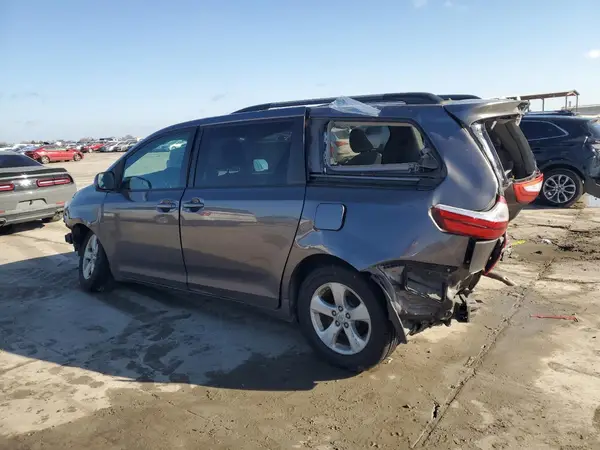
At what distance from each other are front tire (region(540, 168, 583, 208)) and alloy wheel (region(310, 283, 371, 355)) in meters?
8.15

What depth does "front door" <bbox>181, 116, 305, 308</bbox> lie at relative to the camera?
3.97m

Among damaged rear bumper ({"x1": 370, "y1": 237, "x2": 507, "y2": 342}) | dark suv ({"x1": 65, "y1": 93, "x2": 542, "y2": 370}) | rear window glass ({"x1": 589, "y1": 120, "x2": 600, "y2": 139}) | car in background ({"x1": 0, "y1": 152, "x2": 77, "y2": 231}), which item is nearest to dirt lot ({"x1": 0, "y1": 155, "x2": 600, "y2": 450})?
dark suv ({"x1": 65, "y1": 93, "x2": 542, "y2": 370})

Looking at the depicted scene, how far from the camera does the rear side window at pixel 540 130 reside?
10.4 meters

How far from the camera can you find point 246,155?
4367mm

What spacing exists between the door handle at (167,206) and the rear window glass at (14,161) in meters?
6.37

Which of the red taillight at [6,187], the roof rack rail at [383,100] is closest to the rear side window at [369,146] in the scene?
the roof rack rail at [383,100]

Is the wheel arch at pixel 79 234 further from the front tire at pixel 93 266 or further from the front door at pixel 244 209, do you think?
the front door at pixel 244 209

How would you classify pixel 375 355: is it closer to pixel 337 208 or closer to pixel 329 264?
pixel 329 264

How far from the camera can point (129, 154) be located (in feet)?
17.5

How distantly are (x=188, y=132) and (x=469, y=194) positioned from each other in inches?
105

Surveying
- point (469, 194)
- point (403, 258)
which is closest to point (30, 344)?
point (403, 258)

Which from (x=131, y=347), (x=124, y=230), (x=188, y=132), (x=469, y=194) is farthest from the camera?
(x=124, y=230)

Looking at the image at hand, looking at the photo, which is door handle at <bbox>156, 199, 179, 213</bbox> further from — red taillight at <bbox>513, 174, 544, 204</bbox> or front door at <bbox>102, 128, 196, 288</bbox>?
red taillight at <bbox>513, 174, 544, 204</bbox>

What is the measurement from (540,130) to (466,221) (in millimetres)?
8575
